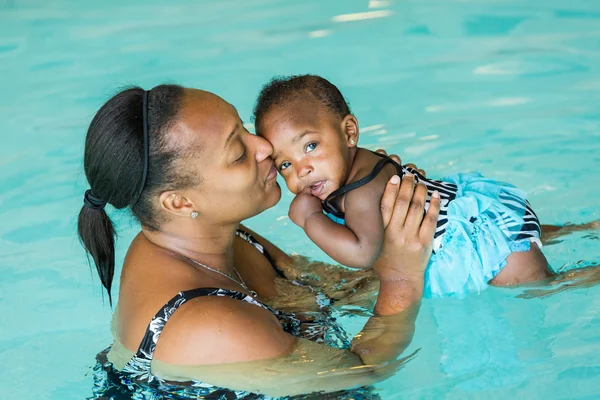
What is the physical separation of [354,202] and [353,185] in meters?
0.07

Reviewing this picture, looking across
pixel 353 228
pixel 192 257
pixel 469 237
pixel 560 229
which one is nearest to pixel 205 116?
pixel 192 257

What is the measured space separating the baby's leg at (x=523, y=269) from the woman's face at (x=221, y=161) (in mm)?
1090

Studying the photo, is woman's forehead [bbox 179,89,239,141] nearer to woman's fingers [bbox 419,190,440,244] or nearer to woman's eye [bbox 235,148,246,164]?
woman's eye [bbox 235,148,246,164]

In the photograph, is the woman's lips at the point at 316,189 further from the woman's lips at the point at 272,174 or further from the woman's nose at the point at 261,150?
the woman's nose at the point at 261,150

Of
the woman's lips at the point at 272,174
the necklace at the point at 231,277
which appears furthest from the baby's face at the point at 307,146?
the necklace at the point at 231,277

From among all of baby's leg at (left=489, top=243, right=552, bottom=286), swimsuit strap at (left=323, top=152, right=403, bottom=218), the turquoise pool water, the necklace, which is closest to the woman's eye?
the necklace

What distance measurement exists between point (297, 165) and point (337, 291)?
667 mm

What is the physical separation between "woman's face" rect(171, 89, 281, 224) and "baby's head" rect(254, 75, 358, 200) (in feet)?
0.88

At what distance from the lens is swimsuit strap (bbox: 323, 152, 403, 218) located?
3.16 m

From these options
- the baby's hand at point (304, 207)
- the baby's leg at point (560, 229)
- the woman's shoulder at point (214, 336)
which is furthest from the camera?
the baby's leg at point (560, 229)

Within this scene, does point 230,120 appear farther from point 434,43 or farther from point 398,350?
point 434,43

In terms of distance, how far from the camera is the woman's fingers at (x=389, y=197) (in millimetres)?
3125

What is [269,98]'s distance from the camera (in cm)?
326

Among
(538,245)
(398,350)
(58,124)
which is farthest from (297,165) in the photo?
(58,124)
